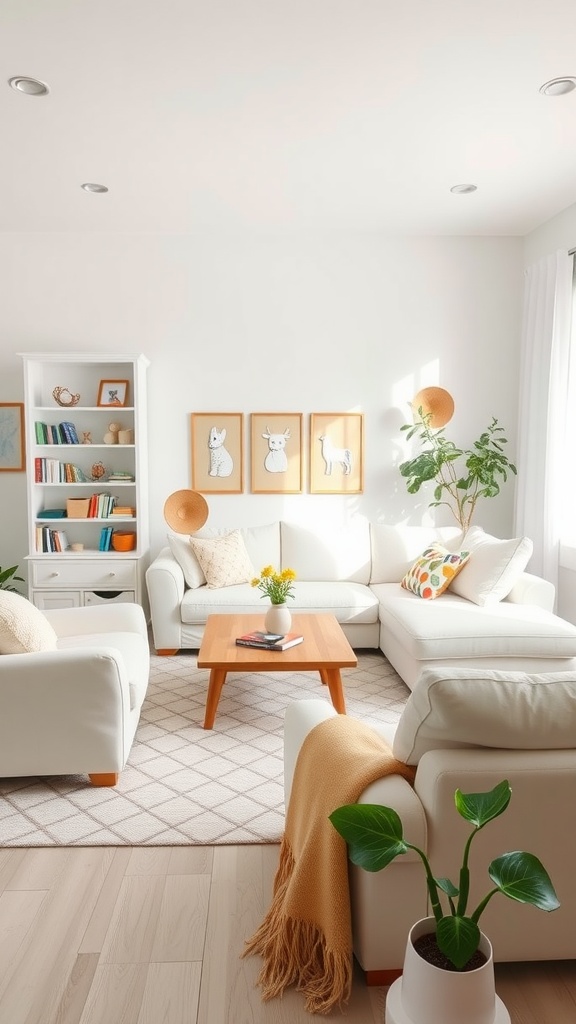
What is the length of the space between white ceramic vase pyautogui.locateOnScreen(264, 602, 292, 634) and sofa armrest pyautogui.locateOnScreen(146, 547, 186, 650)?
995 millimetres

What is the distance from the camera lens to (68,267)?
540cm

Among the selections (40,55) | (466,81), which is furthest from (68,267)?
(466,81)

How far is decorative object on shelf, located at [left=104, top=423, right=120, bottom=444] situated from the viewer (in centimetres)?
527

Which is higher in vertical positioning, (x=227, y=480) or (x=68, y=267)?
(x=68, y=267)

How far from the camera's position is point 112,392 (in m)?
5.34

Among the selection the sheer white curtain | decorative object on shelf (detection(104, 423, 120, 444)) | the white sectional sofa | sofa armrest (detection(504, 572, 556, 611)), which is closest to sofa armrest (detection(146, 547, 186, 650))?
the white sectional sofa

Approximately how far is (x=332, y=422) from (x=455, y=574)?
1598mm

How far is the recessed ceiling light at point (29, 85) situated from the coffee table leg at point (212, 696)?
2.65 meters

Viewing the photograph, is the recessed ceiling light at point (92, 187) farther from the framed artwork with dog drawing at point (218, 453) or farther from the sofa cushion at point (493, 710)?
the sofa cushion at point (493, 710)

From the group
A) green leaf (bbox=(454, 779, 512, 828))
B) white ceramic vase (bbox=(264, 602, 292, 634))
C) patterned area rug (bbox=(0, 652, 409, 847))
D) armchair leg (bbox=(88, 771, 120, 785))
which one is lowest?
patterned area rug (bbox=(0, 652, 409, 847))

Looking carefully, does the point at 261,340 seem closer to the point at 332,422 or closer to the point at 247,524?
the point at 332,422

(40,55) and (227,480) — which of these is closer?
(40,55)

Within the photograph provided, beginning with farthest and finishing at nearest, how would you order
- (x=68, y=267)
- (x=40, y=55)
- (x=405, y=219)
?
(x=68, y=267) < (x=405, y=219) < (x=40, y=55)

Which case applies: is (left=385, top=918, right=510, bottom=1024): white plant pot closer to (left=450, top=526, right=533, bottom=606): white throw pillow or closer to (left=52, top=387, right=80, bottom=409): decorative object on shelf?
(left=450, top=526, right=533, bottom=606): white throw pillow
